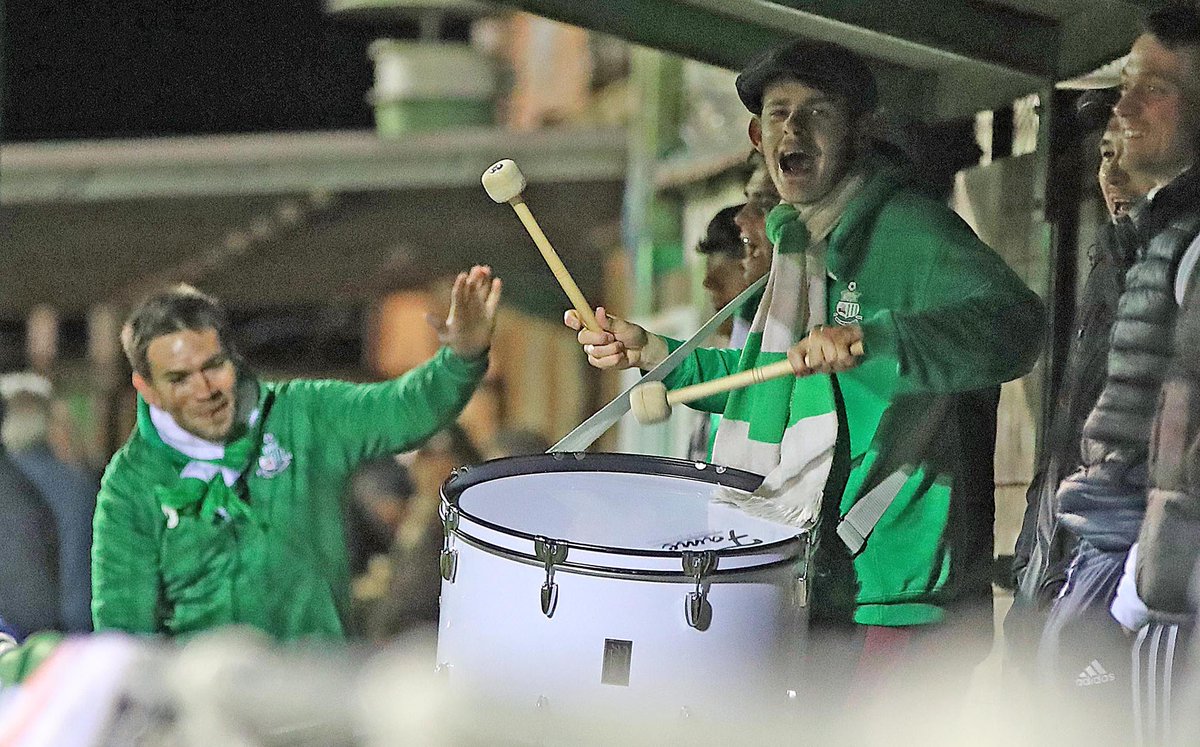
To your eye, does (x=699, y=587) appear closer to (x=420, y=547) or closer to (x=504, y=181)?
(x=504, y=181)

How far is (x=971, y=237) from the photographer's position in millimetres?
2734

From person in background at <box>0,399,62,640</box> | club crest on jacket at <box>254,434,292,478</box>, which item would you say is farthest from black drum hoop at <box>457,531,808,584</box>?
person in background at <box>0,399,62,640</box>

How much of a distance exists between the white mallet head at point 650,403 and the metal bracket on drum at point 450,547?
0.37 meters

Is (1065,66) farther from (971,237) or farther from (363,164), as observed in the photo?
(363,164)

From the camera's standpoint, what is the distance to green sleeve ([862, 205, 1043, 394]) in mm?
2553

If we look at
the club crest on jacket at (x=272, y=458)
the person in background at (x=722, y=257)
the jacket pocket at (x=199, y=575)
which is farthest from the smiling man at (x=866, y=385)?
the jacket pocket at (x=199, y=575)

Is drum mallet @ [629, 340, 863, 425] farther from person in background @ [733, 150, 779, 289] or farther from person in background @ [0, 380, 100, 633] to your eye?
person in background @ [0, 380, 100, 633]

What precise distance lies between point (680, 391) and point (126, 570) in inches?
49.2

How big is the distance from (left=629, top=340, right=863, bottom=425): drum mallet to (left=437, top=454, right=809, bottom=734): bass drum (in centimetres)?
26

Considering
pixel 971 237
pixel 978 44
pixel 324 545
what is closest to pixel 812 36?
pixel 978 44

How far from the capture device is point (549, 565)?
2.28 metres

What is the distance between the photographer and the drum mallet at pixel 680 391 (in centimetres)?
252

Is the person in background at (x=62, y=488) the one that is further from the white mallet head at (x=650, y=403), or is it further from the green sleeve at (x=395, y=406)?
the white mallet head at (x=650, y=403)

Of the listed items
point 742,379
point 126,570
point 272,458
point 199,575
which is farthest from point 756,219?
point 126,570
